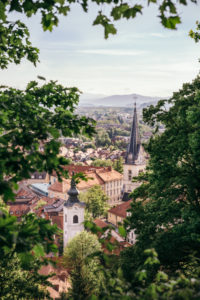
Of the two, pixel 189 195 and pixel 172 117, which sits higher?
pixel 172 117

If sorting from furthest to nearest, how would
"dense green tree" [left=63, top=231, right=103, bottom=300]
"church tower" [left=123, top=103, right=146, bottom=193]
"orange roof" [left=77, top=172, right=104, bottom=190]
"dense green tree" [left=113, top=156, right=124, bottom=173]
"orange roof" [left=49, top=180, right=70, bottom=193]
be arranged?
"dense green tree" [left=113, top=156, right=124, bottom=173] < "orange roof" [left=77, top=172, right=104, bottom=190] < "orange roof" [left=49, top=180, right=70, bottom=193] < "church tower" [left=123, top=103, right=146, bottom=193] < "dense green tree" [left=63, top=231, right=103, bottom=300]

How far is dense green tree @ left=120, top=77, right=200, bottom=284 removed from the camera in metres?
9.34

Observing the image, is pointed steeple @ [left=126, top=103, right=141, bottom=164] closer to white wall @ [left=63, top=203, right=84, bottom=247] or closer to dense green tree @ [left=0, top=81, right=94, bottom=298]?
white wall @ [left=63, top=203, right=84, bottom=247]

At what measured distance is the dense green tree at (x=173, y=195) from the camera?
934 centimetres

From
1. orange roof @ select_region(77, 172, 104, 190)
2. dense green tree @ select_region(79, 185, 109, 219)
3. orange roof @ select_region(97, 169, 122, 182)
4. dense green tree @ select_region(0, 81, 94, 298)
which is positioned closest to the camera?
dense green tree @ select_region(0, 81, 94, 298)

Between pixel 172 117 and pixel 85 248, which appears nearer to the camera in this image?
pixel 172 117

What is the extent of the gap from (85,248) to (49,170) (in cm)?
2320

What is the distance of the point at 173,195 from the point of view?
1034 centimetres

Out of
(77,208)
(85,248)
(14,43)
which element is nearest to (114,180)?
(77,208)

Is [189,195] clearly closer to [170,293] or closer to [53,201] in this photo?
[170,293]

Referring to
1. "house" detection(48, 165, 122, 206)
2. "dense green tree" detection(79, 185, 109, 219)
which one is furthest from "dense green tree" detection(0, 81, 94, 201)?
"house" detection(48, 165, 122, 206)

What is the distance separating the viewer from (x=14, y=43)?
738 centimetres

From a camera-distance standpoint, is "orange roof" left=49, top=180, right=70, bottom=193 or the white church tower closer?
the white church tower

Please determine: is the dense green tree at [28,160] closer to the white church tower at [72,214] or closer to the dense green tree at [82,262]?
the dense green tree at [82,262]
